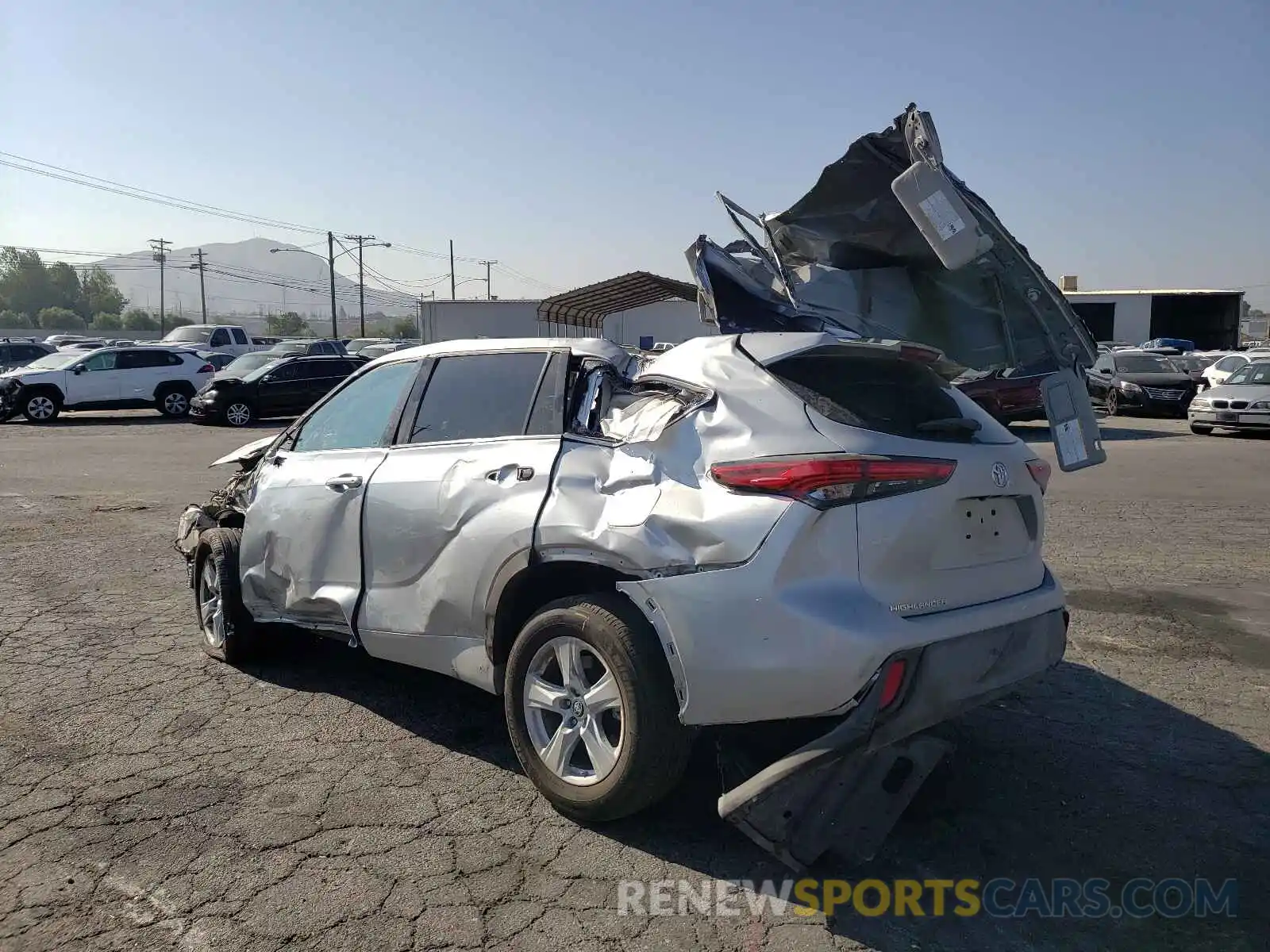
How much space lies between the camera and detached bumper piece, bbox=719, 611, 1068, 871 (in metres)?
3.13

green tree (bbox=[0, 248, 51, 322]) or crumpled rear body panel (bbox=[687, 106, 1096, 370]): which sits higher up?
green tree (bbox=[0, 248, 51, 322])

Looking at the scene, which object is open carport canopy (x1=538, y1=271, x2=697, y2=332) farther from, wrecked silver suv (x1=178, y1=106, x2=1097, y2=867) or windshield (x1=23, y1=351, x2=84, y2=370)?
wrecked silver suv (x1=178, y1=106, x2=1097, y2=867)

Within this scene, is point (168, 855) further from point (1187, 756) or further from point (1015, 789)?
point (1187, 756)

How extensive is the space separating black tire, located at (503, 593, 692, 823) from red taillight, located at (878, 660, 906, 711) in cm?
69

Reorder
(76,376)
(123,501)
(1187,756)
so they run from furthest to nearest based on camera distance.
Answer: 1. (76,376)
2. (123,501)
3. (1187,756)

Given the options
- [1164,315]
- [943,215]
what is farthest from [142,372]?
[1164,315]

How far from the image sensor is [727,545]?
3.24m

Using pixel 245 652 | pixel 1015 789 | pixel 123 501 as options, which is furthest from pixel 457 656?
pixel 123 501

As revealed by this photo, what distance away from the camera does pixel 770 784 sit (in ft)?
10.2

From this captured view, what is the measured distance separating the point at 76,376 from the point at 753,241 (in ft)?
73.6

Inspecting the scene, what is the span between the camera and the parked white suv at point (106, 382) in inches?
899

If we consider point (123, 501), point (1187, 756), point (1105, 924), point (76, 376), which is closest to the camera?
point (1105, 924)

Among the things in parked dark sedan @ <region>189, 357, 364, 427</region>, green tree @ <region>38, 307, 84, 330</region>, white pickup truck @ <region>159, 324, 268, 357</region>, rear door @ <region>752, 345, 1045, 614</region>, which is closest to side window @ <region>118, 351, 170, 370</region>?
parked dark sedan @ <region>189, 357, 364, 427</region>

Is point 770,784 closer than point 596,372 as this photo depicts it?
Yes
